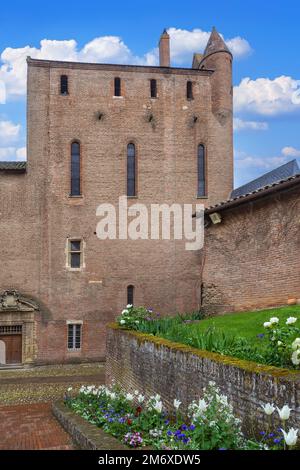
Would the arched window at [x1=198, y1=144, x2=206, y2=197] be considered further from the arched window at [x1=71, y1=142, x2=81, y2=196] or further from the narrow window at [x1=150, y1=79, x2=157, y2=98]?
the arched window at [x1=71, y1=142, x2=81, y2=196]

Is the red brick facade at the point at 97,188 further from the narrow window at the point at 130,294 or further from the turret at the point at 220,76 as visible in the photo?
the narrow window at the point at 130,294

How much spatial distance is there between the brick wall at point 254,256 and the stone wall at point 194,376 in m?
4.02

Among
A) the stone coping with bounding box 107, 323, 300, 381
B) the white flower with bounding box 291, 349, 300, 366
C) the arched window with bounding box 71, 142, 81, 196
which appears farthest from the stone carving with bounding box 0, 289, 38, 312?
the white flower with bounding box 291, 349, 300, 366

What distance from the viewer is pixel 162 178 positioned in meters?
24.2

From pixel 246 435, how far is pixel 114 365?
8.76 meters

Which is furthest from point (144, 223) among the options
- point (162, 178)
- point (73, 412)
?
point (73, 412)

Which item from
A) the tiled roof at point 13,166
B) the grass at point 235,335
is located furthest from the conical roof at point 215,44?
the grass at point 235,335

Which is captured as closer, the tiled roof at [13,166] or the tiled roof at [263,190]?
the tiled roof at [263,190]

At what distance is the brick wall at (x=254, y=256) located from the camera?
12812 mm

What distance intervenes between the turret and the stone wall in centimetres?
1506

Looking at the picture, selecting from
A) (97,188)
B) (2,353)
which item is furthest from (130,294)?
(2,353)

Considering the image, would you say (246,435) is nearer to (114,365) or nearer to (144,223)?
(114,365)

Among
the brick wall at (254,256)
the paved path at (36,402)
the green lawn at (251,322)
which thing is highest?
the brick wall at (254,256)

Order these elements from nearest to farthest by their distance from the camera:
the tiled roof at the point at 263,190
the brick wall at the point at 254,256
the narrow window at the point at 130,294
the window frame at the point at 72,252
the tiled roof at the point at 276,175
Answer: the tiled roof at the point at 263,190
the brick wall at the point at 254,256
the tiled roof at the point at 276,175
the window frame at the point at 72,252
the narrow window at the point at 130,294
